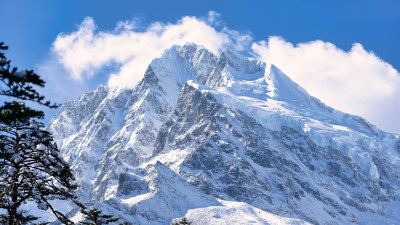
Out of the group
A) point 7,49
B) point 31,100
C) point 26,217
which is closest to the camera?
point 7,49

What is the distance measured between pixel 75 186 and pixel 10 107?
4.23 m

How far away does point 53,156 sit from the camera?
1736 centimetres

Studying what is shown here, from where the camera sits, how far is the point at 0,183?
18469 mm

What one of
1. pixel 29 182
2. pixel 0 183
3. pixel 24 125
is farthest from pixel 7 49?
Result: pixel 0 183

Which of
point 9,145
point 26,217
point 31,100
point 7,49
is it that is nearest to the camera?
point 7,49

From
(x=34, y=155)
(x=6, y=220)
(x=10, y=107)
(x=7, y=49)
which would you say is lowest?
(x=6, y=220)

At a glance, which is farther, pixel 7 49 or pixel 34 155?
pixel 34 155

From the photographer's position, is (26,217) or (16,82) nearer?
(16,82)

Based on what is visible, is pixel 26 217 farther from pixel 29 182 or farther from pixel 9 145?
pixel 9 145

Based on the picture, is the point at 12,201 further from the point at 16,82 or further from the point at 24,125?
the point at 16,82

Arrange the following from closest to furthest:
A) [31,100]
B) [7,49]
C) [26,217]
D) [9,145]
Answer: [7,49]
[31,100]
[9,145]
[26,217]

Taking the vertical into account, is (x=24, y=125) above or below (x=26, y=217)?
above

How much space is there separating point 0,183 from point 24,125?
9.03 feet

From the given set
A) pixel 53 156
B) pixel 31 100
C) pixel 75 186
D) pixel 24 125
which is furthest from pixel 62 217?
pixel 31 100
